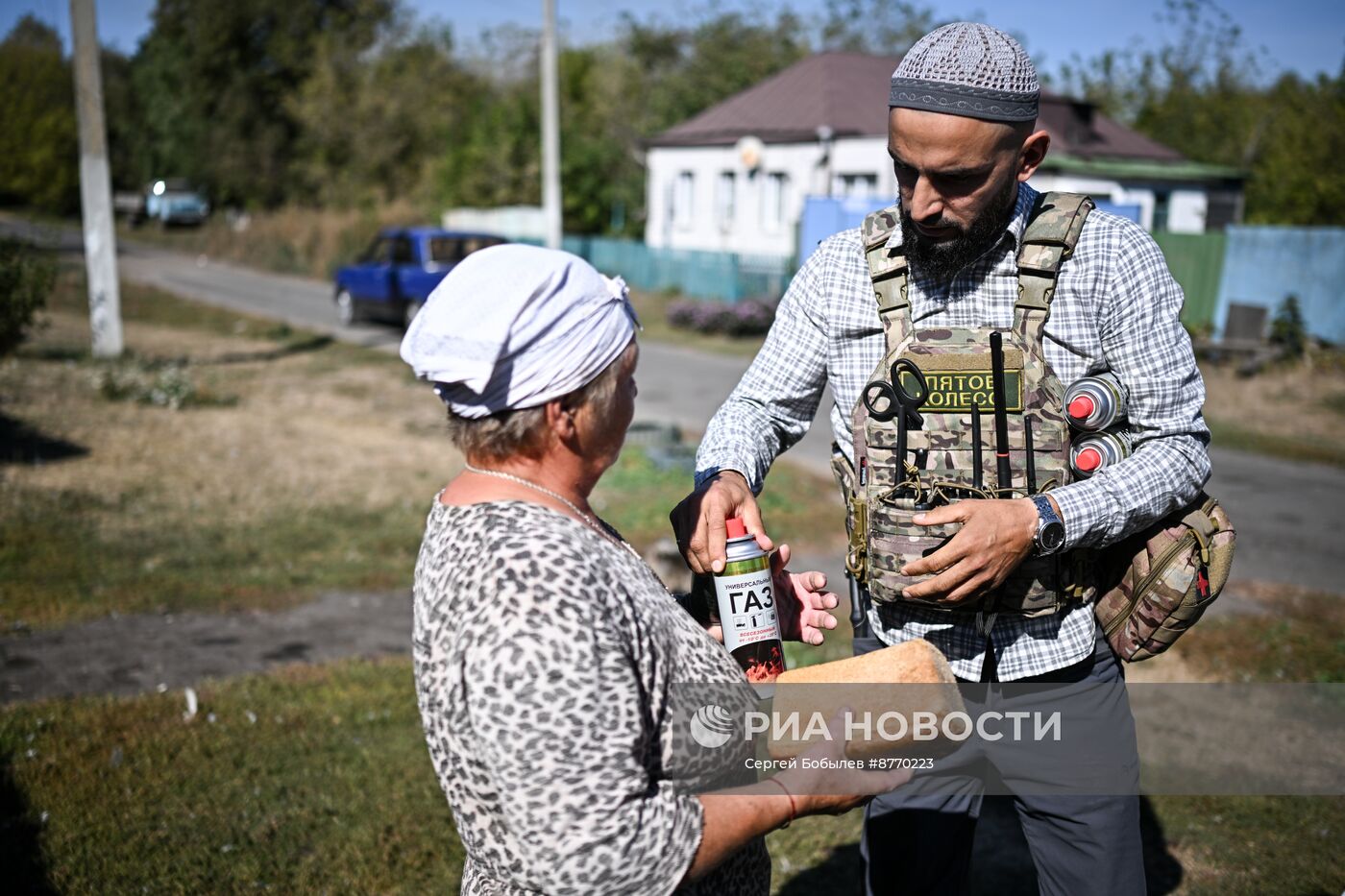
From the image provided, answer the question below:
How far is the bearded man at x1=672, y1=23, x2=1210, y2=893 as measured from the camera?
6.91 feet

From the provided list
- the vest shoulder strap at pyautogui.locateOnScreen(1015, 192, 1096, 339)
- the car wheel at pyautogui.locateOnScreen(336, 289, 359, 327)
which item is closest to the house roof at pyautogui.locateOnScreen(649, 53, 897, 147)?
the car wheel at pyautogui.locateOnScreen(336, 289, 359, 327)

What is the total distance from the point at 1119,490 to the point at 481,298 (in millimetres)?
1300

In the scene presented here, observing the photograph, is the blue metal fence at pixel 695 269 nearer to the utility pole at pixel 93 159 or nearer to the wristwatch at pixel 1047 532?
the utility pole at pixel 93 159

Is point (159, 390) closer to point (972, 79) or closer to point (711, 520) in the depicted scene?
point (711, 520)

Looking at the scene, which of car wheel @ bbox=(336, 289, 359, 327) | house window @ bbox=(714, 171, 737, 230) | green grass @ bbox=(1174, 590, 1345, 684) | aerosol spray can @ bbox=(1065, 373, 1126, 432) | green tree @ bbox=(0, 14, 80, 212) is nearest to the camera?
aerosol spray can @ bbox=(1065, 373, 1126, 432)

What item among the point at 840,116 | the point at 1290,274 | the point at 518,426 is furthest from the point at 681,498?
the point at 840,116

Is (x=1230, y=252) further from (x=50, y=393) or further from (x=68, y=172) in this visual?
(x=68, y=172)

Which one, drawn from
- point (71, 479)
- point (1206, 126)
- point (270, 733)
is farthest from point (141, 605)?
point (1206, 126)

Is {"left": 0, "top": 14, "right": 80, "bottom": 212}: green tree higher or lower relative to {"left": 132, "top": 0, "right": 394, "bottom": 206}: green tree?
lower

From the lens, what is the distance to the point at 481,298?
1673mm

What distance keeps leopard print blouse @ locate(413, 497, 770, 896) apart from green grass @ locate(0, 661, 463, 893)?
85.7 inches

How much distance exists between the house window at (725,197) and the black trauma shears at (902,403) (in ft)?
86.9

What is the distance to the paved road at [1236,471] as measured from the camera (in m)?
Answer: 7.68

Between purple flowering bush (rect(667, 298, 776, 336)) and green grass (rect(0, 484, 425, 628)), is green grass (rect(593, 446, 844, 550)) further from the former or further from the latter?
purple flowering bush (rect(667, 298, 776, 336))
